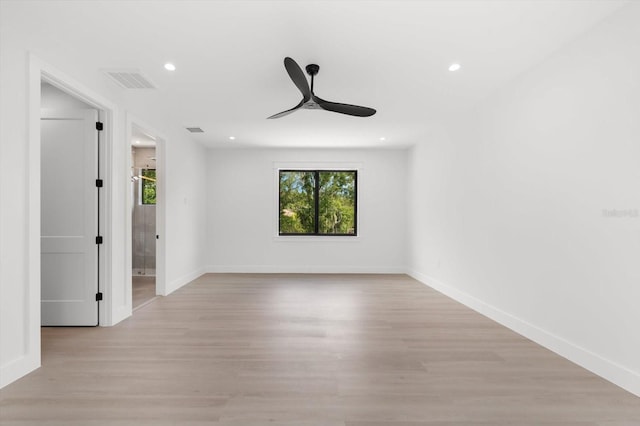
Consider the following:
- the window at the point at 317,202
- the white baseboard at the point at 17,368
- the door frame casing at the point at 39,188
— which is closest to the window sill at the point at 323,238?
the window at the point at 317,202

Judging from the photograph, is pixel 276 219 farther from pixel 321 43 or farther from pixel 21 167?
pixel 21 167

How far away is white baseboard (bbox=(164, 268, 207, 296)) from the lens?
5.14 meters

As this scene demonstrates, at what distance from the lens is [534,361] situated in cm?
269

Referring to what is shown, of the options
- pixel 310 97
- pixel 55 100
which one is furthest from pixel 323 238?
pixel 55 100

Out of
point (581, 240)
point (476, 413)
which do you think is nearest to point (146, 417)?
point (476, 413)

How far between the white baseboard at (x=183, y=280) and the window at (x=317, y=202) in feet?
6.11

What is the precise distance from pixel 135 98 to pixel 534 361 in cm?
485

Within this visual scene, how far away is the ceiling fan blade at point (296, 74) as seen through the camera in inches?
103

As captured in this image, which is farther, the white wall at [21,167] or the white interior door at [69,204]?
the white interior door at [69,204]

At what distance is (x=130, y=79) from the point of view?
346 centimetres

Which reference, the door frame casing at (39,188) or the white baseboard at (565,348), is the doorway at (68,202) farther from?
the white baseboard at (565,348)

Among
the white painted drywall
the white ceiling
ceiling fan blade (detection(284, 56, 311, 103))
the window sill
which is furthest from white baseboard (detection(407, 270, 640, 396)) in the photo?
the white painted drywall

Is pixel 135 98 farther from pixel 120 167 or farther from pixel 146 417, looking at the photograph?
pixel 146 417

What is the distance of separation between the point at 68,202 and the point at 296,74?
8.95ft
